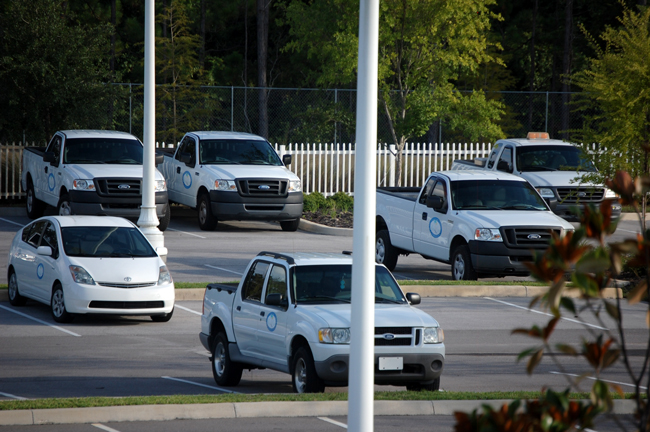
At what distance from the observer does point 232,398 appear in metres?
9.43

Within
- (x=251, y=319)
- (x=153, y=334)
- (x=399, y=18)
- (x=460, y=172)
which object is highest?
(x=399, y=18)

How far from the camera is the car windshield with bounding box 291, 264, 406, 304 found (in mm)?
10648

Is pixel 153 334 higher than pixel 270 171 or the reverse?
the reverse

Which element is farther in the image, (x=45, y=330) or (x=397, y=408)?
(x=45, y=330)

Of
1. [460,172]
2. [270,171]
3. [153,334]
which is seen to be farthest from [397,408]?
[270,171]

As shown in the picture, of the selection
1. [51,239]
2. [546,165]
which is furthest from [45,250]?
[546,165]

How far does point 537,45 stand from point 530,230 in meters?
35.7

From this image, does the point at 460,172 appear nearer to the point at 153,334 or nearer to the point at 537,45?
the point at 153,334

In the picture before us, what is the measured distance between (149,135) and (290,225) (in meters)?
7.86

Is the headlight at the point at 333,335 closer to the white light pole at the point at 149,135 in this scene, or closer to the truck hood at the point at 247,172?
the white light pole at the point at 149,135

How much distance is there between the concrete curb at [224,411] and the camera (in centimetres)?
874

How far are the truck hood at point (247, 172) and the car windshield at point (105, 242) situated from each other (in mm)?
8112

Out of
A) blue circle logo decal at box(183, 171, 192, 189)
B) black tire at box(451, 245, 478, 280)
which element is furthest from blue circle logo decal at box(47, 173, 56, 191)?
black tire at box(451, 245, 478, 280)

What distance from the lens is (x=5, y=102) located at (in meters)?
27.5
